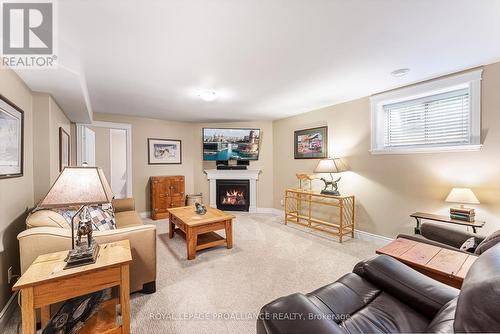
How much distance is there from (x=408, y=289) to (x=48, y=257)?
2356mm

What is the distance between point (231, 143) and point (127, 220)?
2.84 meters

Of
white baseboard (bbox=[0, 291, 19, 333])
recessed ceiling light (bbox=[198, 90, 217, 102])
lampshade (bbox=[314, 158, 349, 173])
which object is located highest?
recessed ceiling light (bbox=[198, 90, 217, 102])

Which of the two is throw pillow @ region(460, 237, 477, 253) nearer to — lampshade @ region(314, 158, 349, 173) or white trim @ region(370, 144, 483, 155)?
white trim @ region(370, 144, 483, 155)

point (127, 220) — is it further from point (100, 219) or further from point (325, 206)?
point (325, 206)

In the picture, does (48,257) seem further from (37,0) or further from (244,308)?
(37,0)

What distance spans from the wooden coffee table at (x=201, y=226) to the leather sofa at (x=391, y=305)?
184 centimetres

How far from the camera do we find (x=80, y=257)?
55.1 inches

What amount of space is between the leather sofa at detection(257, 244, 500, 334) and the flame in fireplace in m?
3.95

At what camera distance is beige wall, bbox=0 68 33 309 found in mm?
1682

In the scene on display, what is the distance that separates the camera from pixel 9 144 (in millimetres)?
1777

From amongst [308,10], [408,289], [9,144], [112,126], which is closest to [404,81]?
[308,10]

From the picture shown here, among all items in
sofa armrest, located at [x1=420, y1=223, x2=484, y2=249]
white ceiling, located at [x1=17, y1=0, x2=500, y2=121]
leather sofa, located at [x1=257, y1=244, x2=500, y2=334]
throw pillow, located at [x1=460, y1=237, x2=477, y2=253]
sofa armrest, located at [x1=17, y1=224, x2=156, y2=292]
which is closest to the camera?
leather sofa, located at [x1=257, y1=244, x2=500, y2=334]

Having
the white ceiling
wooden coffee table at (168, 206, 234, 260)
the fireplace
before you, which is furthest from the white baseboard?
the fireplace

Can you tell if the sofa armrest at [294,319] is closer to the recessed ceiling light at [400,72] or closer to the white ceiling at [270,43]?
the white ceiling at [270,43]
